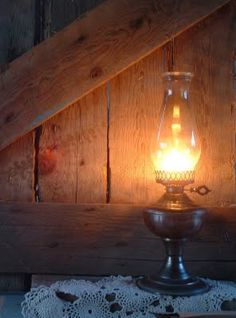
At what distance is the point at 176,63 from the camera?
1.41m

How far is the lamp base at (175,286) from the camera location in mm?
1130

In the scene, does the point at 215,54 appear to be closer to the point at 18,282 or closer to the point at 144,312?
the point at 144,312

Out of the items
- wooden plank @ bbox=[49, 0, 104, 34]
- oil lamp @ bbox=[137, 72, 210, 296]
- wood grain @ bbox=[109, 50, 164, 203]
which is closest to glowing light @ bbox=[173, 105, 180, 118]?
oil lamp @ bbox=[137, 72, 210, 296]

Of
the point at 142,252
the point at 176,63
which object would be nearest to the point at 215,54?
the point at 176,63

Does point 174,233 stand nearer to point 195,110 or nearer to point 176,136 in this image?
point 176,136

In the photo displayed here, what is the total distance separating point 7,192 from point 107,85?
408mm

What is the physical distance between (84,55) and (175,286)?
0.64 m

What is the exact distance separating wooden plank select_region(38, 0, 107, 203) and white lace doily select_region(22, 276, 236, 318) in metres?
0.32

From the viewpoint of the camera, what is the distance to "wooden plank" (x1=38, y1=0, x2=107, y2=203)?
1.38 m

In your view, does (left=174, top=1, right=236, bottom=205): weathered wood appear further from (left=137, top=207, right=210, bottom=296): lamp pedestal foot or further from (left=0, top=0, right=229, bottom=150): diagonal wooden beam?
(left=137, top=207, right=210, bottom=296): lamp pedestal foot

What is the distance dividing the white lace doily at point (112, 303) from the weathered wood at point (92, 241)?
21cm

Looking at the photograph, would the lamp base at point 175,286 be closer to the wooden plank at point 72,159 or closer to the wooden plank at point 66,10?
the wooden plank at point 72,159

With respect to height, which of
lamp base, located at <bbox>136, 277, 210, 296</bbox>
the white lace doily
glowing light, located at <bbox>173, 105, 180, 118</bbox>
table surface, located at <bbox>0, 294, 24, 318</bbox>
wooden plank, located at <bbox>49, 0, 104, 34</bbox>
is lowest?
table surface, located at <bbox>0, 294, 24, 318</bbox>

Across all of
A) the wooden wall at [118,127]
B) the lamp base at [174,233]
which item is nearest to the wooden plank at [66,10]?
the wooden wall at [118,127]
